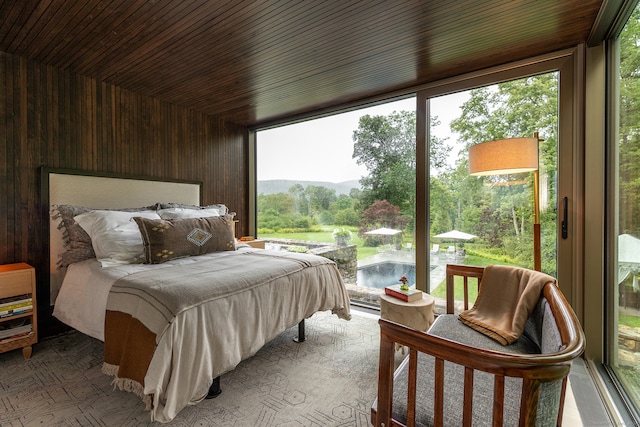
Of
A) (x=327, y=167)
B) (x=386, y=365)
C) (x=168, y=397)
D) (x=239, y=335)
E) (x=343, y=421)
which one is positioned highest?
(x=327, y=167)

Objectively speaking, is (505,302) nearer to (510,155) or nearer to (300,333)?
(510,155)

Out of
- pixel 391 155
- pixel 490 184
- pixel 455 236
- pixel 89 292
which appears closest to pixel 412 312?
pixel 455 236

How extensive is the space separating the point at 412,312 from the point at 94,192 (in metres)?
3.21

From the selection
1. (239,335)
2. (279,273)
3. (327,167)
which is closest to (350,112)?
(327,167)

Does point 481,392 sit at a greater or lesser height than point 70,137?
lesser

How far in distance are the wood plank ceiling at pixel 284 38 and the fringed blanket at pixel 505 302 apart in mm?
1732

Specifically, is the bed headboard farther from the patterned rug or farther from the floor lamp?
the floor lamp

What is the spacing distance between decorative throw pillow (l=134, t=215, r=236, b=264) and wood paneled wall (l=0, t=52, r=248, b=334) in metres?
1.13

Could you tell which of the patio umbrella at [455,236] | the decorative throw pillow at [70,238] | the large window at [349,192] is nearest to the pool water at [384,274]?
the large window at [349,192]

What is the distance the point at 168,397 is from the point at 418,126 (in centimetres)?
305

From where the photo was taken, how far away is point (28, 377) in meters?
2.02

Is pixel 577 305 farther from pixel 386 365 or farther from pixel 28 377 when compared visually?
pixel 28 377

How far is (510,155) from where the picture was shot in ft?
6.07

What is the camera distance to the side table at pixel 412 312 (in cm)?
214
